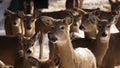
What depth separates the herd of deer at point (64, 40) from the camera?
20.1 ft

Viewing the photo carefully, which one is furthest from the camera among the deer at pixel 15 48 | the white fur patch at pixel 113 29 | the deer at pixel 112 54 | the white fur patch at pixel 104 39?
the white fur patch at pixel 113 29

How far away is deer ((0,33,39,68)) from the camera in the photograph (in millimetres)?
7398

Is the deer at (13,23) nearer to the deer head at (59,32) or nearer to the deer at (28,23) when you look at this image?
the deer at (28,23)

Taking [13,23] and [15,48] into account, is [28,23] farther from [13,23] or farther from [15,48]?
[15,48]

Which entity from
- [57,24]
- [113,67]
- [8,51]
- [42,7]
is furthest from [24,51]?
[42,7]

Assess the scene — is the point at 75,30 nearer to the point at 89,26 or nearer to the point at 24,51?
the point at 89,26

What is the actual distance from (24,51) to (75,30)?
1774 mm

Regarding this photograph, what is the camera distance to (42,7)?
12.6 meters

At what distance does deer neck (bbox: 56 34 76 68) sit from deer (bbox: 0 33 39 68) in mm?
1278

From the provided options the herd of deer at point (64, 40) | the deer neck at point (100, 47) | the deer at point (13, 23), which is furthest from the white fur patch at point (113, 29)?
the deer at point (13, 23)

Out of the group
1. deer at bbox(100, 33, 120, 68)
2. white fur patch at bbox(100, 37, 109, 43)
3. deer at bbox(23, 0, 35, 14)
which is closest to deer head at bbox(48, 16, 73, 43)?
white fur patch at bbox(100, 37, 109, 43)

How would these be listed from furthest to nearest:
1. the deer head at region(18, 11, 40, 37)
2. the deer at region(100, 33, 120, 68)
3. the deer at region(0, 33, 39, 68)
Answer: the deer head at region(18, 11, 40, 37)
the deer at region(100, 33, 120, 68)
the deer at region(0, 33, 39, 68)

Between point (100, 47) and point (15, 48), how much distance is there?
1.77m

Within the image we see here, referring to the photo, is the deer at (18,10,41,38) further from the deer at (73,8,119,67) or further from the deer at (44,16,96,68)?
the deer at (44,16,96,68)
